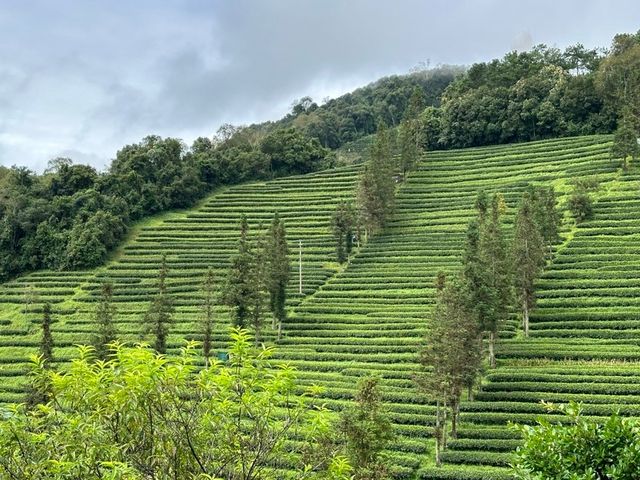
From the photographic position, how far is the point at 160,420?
30.7 ft

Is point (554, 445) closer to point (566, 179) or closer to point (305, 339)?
point (305, 339)

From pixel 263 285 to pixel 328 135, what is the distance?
92.5 metres

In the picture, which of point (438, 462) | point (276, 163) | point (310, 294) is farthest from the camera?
point (276, 163)

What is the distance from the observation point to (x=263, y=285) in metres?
52.1

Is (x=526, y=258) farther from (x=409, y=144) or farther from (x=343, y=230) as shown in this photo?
(x=409, y=144)

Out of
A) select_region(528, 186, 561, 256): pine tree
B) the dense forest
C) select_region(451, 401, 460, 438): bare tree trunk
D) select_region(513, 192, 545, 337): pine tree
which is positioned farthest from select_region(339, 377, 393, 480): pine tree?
the dense forest

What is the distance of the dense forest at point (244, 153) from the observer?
7231cm

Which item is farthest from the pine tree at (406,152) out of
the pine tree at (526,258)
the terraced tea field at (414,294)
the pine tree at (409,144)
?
the pine tree at (526,258)

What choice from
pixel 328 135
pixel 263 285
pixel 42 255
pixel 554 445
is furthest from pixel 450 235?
pixel 328 135

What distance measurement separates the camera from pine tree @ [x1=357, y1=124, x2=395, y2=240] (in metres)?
66.9

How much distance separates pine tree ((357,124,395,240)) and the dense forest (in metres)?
23.9

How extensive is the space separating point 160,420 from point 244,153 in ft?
285

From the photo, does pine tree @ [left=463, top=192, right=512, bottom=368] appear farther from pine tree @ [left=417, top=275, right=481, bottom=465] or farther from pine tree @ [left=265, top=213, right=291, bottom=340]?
pine tree @ [left=265, top=213, right=291, bottom=340]

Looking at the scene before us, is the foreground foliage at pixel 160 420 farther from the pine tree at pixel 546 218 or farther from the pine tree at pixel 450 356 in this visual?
the pine tree at pixel 546 218
